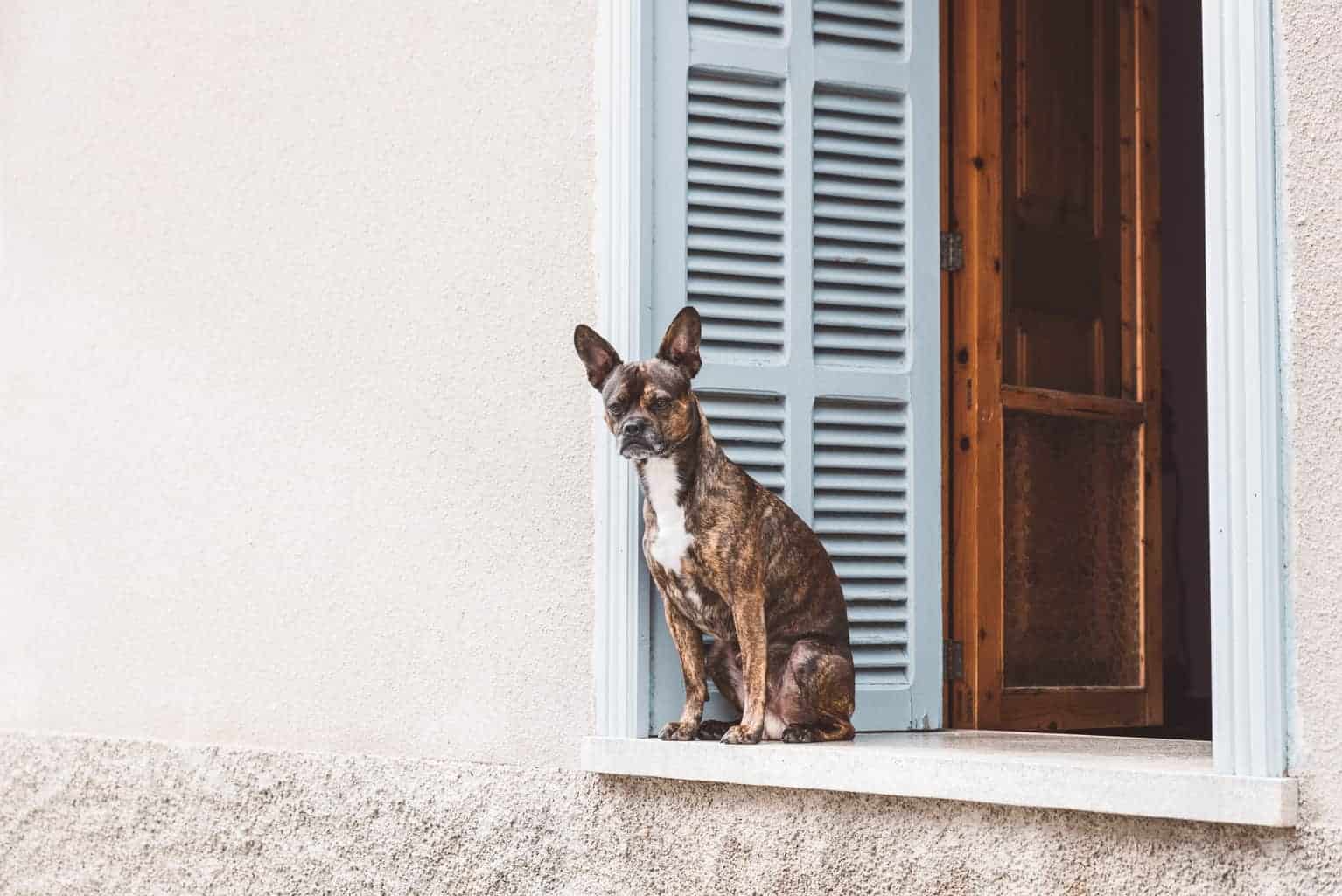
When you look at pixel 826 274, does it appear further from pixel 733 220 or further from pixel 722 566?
pixel 722 566

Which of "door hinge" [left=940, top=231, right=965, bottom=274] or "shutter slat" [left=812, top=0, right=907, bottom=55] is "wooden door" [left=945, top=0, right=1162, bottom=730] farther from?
"shutter slat" [left=812, top=0, right=907, bottom=55]

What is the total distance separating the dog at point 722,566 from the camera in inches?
165

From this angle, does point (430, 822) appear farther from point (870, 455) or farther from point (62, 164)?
point (62, 164)

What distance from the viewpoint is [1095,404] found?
18.2ft

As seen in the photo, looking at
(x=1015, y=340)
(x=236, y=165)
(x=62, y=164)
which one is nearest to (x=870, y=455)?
(x=1015, y=340)

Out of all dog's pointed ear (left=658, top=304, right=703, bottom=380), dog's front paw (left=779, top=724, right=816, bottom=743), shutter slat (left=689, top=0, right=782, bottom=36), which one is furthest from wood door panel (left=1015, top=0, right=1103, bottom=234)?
dog's front paw (left=779, top=724, right=816, bottom=743)

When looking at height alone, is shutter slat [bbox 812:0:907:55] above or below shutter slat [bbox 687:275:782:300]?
above

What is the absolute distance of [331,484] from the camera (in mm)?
5410

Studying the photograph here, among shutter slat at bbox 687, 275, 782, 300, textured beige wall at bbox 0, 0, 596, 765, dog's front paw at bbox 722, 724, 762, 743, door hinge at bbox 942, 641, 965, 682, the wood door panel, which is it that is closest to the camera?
dog's front paw at bbox 722, 724, 762, 743

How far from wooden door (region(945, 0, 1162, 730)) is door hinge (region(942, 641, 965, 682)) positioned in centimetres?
2

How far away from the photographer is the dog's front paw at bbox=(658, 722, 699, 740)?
434 centimetres

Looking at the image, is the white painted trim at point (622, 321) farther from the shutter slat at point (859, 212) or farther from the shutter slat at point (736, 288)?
the shutter slat at point (859, 212)

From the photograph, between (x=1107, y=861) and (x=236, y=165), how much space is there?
12.3ft

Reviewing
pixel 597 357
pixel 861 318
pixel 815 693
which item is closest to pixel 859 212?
pixel 861 318
